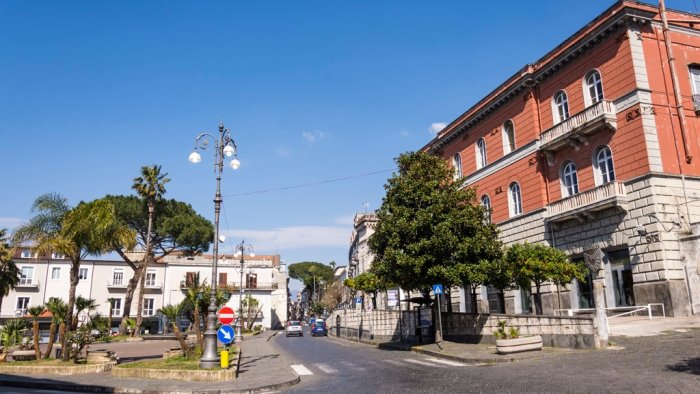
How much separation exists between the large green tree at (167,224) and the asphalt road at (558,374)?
41414mm

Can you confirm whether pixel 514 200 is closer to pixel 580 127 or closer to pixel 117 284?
pixel 580 127

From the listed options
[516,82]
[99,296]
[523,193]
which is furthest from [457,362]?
[99,296]

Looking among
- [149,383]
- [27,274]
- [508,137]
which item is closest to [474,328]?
[149,383]

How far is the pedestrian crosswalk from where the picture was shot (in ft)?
51.2

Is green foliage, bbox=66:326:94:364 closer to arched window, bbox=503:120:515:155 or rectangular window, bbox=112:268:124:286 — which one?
arched window, bbox=503:120:515:155

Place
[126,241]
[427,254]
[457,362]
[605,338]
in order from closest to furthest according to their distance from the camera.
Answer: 1. [605,338]
2. [457,362]
3. [427,254]
4. [126,241]

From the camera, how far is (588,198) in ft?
80.0

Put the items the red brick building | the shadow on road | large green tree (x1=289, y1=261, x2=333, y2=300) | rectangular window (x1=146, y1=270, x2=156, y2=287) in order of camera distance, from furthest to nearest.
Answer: large green tree (x1=289, y1=261, x2=333, y2=300), rectangular window (x1=146, y1=270, x2=156, y2=287), the red brick building, the shadow on road

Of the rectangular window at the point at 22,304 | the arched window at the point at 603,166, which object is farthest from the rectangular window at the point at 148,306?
the arched window at the point at 603,166

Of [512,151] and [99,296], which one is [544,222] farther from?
[99,296]

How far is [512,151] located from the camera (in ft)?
102

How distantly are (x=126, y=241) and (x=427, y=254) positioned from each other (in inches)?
739

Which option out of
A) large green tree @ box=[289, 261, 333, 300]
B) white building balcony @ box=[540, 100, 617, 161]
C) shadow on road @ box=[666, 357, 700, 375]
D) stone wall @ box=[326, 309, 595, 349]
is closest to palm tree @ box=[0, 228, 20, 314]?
stone wall @ box=[326, 309, 595, 349]

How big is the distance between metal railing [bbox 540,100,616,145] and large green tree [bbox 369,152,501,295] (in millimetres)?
6837
